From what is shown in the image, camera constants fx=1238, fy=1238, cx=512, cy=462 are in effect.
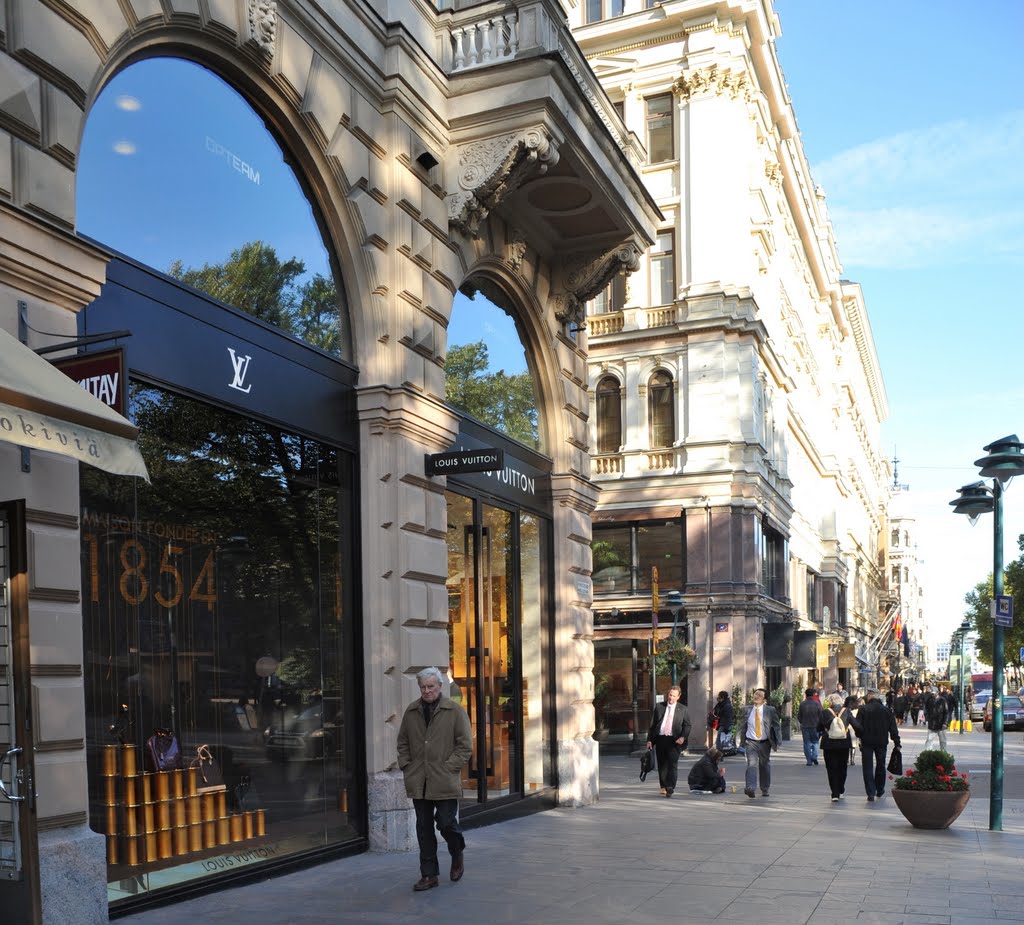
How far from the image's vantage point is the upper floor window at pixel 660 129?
120 feet

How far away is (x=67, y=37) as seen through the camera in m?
7.80

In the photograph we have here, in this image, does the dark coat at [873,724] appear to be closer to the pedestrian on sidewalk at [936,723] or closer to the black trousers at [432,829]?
the pedestrian on sidewalk at [936,723]

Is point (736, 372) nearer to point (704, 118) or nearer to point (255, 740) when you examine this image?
point (704, 118)

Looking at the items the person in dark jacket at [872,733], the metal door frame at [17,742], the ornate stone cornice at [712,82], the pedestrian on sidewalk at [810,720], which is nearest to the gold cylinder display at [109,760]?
the metal door frame at [17,742]

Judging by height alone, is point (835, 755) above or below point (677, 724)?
below

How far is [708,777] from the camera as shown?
20281 mm

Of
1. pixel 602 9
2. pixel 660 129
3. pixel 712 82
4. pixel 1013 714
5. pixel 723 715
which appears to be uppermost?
pixel 602 9

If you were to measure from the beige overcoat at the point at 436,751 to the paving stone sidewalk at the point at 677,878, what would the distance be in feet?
2.56

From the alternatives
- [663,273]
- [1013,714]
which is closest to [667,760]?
[663,273]

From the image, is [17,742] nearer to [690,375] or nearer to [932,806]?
[932,806]

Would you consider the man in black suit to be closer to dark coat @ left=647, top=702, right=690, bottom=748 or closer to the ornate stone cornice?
dark coat @ left=647, top=702, right=690, bottom=748

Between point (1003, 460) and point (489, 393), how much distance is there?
6234mm

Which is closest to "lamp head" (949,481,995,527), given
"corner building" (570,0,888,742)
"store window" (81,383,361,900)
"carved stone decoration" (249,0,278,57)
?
"store window" (81,383,361,900)

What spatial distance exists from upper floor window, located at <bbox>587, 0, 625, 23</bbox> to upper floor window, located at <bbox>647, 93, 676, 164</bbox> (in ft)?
9.86
